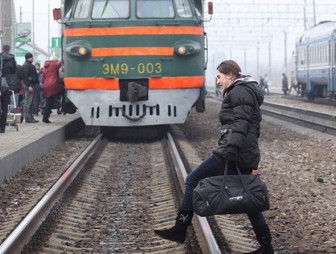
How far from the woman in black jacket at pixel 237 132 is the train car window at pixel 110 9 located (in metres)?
8.84

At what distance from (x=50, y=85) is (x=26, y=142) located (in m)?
5.31

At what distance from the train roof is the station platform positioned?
13.8 meters

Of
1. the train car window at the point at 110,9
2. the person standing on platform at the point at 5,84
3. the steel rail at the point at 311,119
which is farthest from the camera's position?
the steel rail at the point at 311,119

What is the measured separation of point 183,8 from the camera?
14227mm

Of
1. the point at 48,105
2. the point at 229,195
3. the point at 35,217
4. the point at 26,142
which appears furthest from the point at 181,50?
the point at 229,195

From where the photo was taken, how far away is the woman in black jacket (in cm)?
525

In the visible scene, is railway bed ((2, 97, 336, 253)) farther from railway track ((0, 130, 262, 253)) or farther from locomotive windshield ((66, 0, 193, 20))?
locomotive windshield ((66, 0, 193, 20))

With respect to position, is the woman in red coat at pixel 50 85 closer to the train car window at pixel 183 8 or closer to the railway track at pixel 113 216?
the train car window at pixel 183 8

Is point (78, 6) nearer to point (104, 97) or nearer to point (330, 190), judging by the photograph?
point (104, 97)

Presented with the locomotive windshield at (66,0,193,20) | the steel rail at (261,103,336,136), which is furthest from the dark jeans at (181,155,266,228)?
the steel rail at (261,103,336,136)

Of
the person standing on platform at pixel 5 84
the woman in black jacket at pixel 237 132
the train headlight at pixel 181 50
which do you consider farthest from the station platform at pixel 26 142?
the woman in black jacket at pixel 237 132

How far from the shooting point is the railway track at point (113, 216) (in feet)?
19.3

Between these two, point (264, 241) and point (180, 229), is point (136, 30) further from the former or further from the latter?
point (264, 241)

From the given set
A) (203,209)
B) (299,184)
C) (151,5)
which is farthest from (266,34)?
(203,209)
